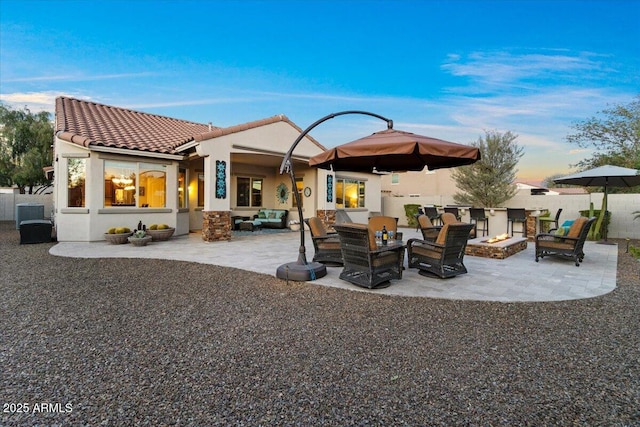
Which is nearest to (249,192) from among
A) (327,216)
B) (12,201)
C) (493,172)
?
(327,216)

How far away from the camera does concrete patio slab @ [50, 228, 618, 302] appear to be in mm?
4324

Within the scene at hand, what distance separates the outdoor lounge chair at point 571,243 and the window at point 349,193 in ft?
29.1

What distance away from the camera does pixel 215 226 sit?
9.23 metres

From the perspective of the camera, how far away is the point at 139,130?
440 inches

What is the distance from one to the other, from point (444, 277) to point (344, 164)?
2.99 metres

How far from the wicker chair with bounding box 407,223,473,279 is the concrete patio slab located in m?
0.15

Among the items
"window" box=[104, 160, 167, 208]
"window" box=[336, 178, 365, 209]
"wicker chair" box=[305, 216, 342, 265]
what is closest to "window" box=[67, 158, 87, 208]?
"window" box=[104, 160, 167, 208]

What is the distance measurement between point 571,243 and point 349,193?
32.4 feet

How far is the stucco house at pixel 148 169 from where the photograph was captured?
8.73 meters

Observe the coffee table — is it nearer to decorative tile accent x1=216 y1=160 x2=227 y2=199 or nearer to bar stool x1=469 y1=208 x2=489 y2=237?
bar stool x1=469 y1=208 x2=489 y2=237

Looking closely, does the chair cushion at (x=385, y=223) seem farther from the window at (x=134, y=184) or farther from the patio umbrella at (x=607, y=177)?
the window at (x=134, y=184)

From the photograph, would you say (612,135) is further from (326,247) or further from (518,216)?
(326,247)

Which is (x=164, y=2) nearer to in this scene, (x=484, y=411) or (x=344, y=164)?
(x=344, y=164)

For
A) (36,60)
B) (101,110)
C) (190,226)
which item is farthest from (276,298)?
(36,60)
